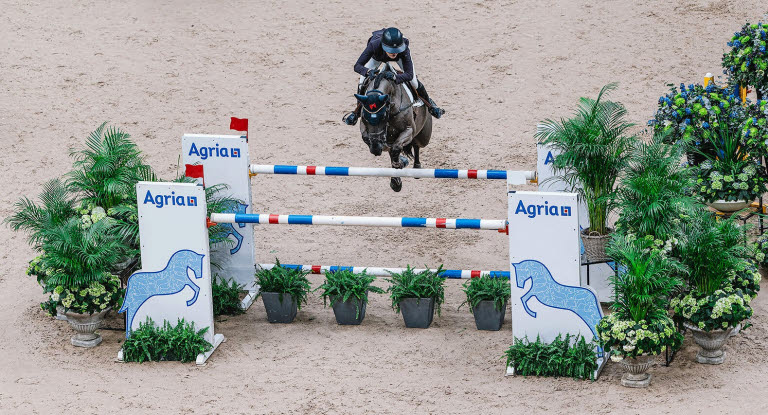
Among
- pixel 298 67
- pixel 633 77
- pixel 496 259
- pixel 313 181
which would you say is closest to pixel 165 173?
pixel 313 181

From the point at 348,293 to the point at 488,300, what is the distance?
1244 millimetres

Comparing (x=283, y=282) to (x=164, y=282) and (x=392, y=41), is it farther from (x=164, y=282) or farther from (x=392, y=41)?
(x=392, y=41)

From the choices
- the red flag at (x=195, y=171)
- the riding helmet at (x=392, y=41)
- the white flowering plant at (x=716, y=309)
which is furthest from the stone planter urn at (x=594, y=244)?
the red flag at (x=195, y=171)

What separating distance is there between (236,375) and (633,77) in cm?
879

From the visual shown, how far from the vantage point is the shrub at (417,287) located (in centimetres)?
1140

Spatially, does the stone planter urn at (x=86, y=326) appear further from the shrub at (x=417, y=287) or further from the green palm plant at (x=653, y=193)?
the green palm plant at (x=653, y=193)

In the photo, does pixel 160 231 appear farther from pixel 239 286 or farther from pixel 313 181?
pixel 313 181

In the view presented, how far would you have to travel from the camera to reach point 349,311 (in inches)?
456

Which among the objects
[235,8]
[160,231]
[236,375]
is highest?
[235,8]

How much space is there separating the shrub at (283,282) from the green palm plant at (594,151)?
2574 millimetres

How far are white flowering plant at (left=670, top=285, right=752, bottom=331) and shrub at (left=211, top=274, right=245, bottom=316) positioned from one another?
13.6 feet

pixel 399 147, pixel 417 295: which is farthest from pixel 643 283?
pixel 399 147

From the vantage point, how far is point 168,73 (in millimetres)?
18219

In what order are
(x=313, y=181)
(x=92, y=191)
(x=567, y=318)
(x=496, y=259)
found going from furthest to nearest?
(x=313, y=181) → (x=496, y=259) → (x=92, y=191) → (x=567, y=318)
